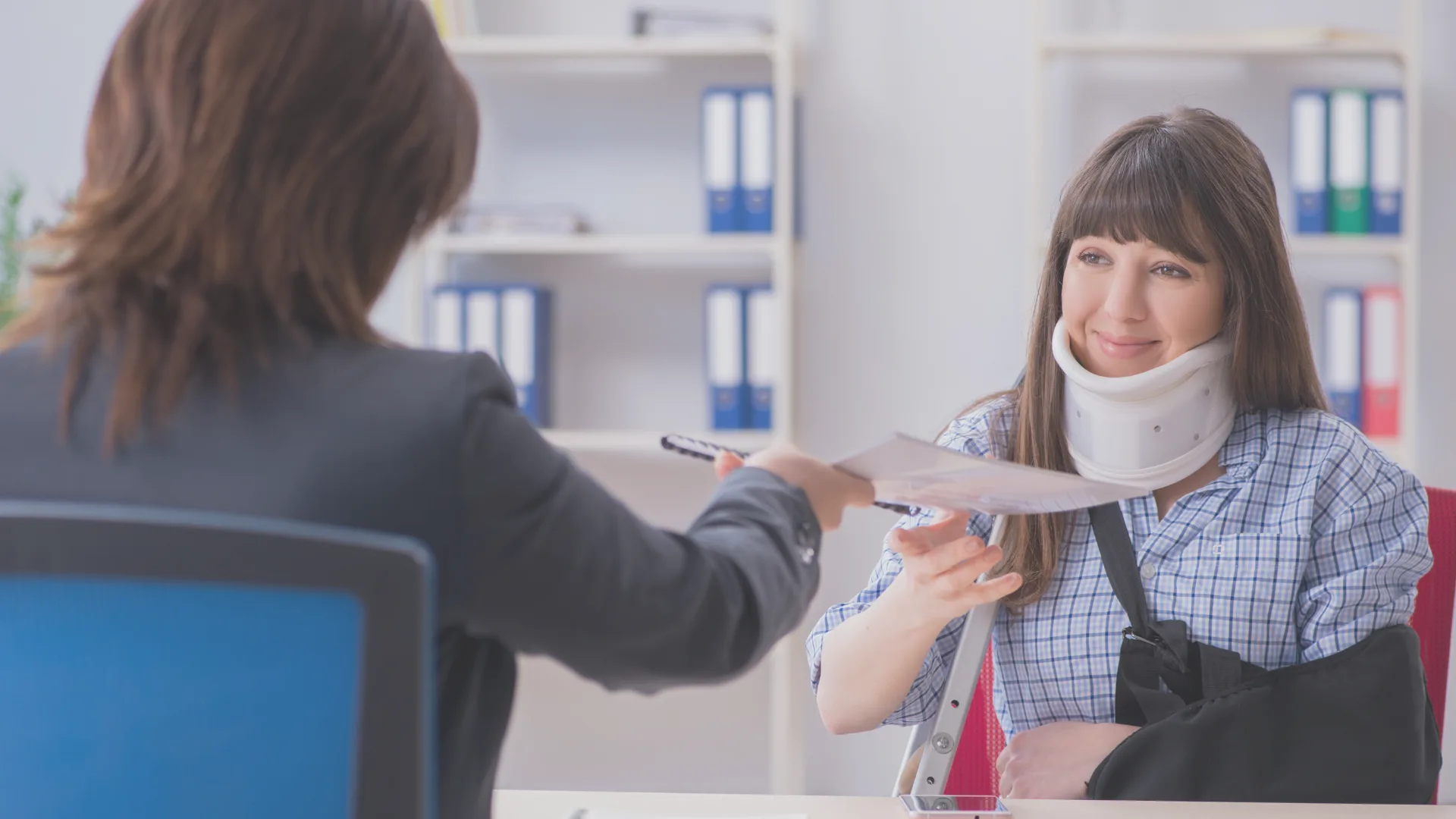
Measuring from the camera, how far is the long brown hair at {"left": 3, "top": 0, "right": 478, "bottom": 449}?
2.41 ft

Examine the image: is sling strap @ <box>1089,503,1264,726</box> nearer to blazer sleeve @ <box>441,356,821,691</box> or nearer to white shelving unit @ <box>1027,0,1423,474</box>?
blazer sleeve @ <box>441,356,821,691</box>

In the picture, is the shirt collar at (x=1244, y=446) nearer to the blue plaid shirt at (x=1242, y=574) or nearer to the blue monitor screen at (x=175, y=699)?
the blue plaid shirt at (x=1242, y=574)

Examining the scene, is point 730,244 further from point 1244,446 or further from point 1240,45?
point 1244,446

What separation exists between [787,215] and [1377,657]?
185 centimetres

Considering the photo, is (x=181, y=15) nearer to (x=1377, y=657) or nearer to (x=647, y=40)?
(x=1377, y=657)

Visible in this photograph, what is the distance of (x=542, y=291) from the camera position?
300cm

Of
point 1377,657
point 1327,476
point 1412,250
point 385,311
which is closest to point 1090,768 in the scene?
point 1377,657

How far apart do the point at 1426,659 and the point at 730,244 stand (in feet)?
5.79

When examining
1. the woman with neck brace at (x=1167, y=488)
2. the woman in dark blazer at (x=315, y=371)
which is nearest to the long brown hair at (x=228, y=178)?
the woman in dark blazer at (x=315, y=371)

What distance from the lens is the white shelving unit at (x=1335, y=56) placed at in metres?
2.84

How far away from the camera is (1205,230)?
1.51 m

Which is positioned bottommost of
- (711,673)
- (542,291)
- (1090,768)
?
(1090,768)

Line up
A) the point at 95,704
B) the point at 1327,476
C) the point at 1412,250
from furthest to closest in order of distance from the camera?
the point at 1412,250, the point at 1327,476, the point at 95,704

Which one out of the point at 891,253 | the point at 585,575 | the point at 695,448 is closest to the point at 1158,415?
the point at 695,448
